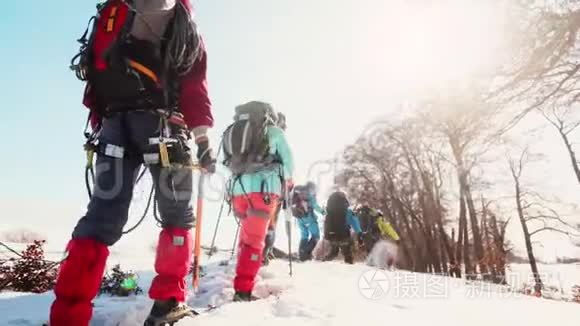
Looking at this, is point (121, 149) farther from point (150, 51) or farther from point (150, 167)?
point (150, 51)

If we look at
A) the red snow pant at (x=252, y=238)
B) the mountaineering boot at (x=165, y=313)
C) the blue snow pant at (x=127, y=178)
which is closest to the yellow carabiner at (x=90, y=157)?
the blue snow pant at (x=127, y=178)

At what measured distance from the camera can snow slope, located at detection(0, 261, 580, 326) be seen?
2.54m

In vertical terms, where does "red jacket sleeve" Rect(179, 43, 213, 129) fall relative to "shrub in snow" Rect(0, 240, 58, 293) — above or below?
above

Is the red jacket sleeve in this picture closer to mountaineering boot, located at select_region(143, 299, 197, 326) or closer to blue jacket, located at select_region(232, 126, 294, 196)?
mountaineering boot, located at select_region(143, 299, 197, 326)

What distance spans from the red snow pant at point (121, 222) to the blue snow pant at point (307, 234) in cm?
912

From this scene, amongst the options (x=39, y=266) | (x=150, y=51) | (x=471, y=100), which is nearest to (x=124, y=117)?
(x=150, y=51)

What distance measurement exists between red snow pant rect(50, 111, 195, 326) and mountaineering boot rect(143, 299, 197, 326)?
0.11ft

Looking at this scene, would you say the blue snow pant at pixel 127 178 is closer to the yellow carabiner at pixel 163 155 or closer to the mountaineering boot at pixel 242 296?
the yellow carabiner at pixel 163 155

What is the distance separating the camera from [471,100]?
663cm

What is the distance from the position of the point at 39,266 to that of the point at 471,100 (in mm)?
7560

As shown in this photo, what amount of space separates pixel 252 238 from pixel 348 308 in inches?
52.0

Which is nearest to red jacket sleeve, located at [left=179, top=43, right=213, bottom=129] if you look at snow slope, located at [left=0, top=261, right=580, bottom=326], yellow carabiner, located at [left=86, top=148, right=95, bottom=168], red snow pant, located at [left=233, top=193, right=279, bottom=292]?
yellow carabiner, located at [left=86, top=148, right=95, bottom=168]

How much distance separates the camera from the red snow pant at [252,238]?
12.8 ft

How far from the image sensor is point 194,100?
2.49 metres
